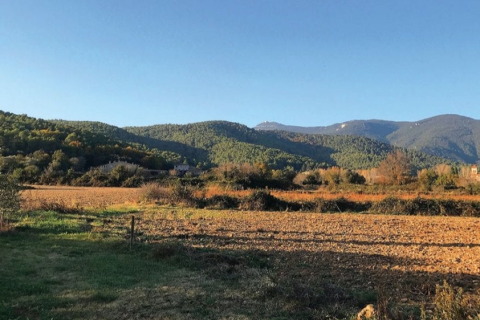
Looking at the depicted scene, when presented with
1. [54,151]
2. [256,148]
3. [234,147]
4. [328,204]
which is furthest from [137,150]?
[328,204]

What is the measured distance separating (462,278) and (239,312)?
535cm

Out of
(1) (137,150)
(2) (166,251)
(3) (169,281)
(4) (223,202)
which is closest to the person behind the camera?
(3) (169,281)

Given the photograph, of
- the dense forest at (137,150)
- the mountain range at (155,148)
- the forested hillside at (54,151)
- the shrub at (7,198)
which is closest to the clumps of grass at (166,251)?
the shrub at (7,198)

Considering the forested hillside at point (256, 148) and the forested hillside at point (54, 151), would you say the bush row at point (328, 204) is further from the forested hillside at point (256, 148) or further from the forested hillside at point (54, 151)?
the forested hillside at point (256, 148)

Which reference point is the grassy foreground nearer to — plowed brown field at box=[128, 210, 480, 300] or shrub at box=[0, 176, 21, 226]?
plowed brown field at box=[128, 210, 480, 300]

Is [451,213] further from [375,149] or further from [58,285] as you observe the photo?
[375,149]

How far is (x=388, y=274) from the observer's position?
859 centimetres

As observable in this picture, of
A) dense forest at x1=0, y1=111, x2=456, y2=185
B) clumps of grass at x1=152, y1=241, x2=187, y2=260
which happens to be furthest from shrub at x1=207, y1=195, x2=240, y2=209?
clumps of grass at x1=152, y1=241, x2=187, y2=260

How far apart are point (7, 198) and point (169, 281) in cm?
997

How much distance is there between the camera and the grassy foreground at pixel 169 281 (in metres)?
6.11

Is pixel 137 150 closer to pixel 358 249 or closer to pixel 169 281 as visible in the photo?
pixel 358 249

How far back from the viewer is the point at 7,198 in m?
14.6

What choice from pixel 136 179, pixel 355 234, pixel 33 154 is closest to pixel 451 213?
pixel 355 234

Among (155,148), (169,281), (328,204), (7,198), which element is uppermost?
(155,148)
